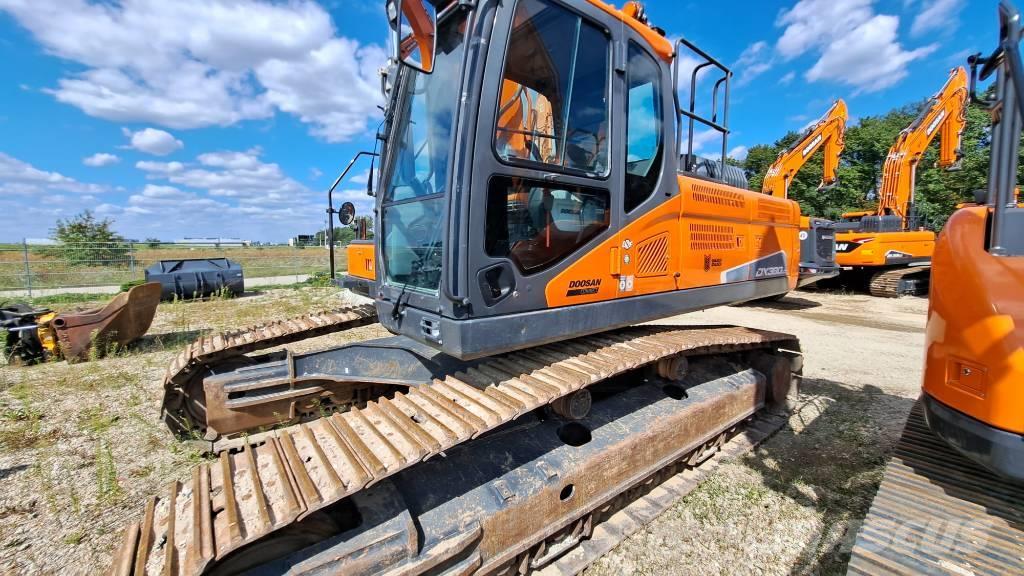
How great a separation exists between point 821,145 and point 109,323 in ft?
52.7

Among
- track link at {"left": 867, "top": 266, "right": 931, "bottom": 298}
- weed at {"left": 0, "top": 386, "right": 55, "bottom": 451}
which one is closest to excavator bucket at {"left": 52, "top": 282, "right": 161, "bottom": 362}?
weed at {"left": 0, "top": 386, "right": 55, "bottom": 451}

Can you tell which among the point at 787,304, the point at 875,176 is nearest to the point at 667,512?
the point at 787,304

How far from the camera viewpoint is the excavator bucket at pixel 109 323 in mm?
5578

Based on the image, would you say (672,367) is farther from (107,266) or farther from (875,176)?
(875,176)

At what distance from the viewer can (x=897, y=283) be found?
37.0ft

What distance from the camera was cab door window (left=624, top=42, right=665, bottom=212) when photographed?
2.75m

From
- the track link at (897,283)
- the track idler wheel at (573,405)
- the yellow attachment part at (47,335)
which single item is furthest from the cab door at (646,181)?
the track link at (897,283)

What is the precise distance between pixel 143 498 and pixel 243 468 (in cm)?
185

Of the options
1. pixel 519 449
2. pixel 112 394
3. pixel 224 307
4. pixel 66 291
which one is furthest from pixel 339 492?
pixel 66 291

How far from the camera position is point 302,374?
10.0 ft

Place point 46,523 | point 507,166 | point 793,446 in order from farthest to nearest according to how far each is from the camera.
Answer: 1. point 793,446
2. point 46,523
3. point 507,166

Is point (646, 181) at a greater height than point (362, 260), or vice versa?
point (646, 181)

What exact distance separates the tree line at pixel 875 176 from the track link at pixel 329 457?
26421mm

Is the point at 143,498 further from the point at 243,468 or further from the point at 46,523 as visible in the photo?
the point at 243,468
